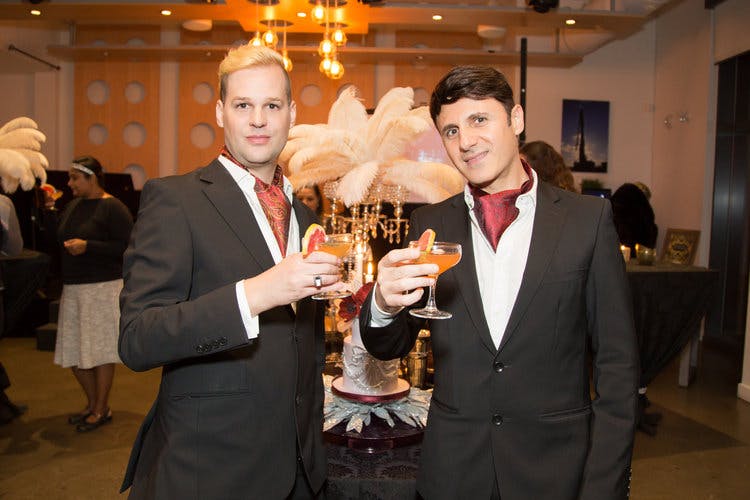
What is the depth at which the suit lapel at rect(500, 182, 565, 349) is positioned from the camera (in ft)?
5.18

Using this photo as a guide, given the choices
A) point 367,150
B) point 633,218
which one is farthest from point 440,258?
point 633,218

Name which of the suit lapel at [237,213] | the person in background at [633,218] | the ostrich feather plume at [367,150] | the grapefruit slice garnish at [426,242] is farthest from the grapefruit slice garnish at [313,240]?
the person in background at [633,218]

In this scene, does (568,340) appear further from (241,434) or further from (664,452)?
(664,452)

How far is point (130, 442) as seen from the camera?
14.4ft

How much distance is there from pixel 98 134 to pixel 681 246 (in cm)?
891

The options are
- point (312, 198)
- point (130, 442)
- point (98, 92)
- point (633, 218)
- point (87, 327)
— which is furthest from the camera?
point (98, 92)

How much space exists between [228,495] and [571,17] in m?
7.81

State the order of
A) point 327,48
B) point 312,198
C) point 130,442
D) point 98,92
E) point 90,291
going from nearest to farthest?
point 130,442
point 90,291
point 312,198
point 327,48
point 98,92

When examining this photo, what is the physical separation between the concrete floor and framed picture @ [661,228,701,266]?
174cm

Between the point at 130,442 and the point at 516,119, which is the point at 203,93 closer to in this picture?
the point at 130,442

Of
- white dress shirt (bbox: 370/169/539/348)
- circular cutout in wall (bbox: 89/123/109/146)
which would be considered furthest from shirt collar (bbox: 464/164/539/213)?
circular cutout in wall (bbox: 89/123/109/146)

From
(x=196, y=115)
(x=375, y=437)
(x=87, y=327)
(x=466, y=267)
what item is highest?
(x=196, y=115)

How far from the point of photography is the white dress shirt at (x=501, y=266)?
5.43 ft

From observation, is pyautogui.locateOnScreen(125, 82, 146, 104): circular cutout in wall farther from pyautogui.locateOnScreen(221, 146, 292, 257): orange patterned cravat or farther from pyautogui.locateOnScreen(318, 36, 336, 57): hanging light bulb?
pyautogui.locateOnScreen(221, 146, 292, 257): orange patterned cravat
